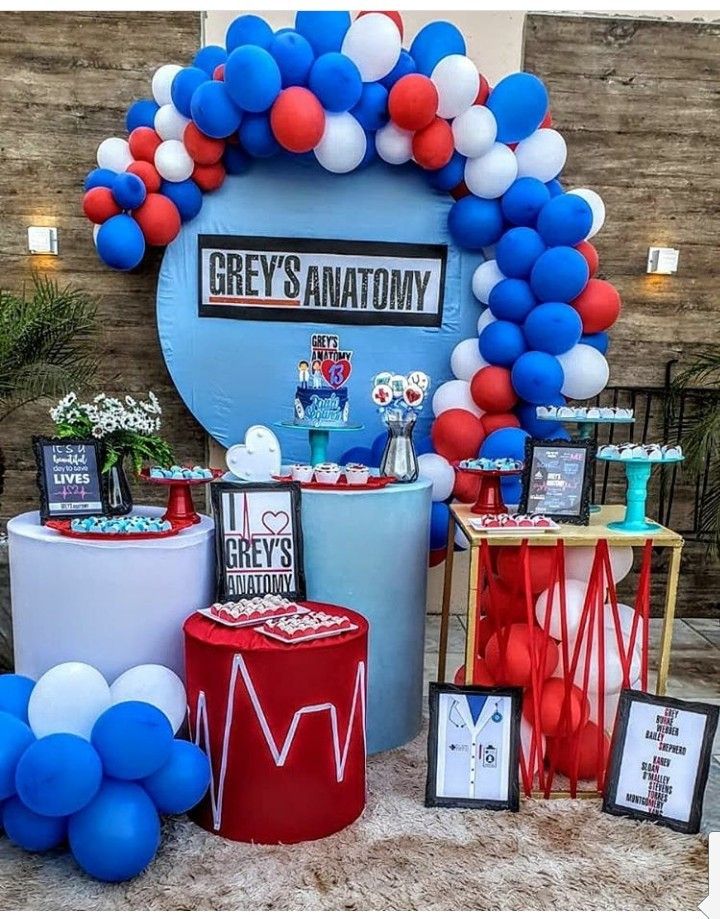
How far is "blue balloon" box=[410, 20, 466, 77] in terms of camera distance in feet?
9.97

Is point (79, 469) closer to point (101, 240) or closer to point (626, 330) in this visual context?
point (101, 240)

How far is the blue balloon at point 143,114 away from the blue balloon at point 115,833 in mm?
Result: 2525

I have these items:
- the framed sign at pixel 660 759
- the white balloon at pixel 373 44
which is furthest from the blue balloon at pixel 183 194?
the framed sign at pixel 660 759

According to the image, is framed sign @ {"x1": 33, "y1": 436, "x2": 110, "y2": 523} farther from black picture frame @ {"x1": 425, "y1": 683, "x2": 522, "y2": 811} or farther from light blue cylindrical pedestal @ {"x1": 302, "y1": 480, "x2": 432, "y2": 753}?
black picture frame @ {"x1": 425, "y1": 683, "x2": 522, "y2": 811}

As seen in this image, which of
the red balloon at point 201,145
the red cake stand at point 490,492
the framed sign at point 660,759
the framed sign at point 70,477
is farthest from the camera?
the red balloon at point 201,145

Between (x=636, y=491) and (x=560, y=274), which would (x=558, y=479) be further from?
(x=560, y=274)

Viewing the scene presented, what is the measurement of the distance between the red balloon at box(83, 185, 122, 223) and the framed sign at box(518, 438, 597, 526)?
1875 mm

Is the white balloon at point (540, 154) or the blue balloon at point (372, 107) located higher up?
the blue balloon at point (372, 107)

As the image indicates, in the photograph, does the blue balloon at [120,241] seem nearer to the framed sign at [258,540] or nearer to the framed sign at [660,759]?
the framed sign at [258,540]

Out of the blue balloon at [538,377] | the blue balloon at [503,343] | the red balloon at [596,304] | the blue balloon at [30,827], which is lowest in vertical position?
the blue balloon at [30,827]

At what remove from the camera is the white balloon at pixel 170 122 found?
124 inches

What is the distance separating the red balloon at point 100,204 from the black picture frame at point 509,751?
2185mm

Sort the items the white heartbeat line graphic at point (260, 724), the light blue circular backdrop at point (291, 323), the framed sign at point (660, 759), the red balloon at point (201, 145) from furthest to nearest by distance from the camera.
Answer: the light blue circular backdrop at point (291, 323) < the red balloon at point (201, 145) < the framed sign at point (660, 759) < the white heartbeat line graphic at point (260, 724)

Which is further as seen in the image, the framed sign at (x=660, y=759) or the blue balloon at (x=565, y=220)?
the blue balloon at (x=565, y=220)
